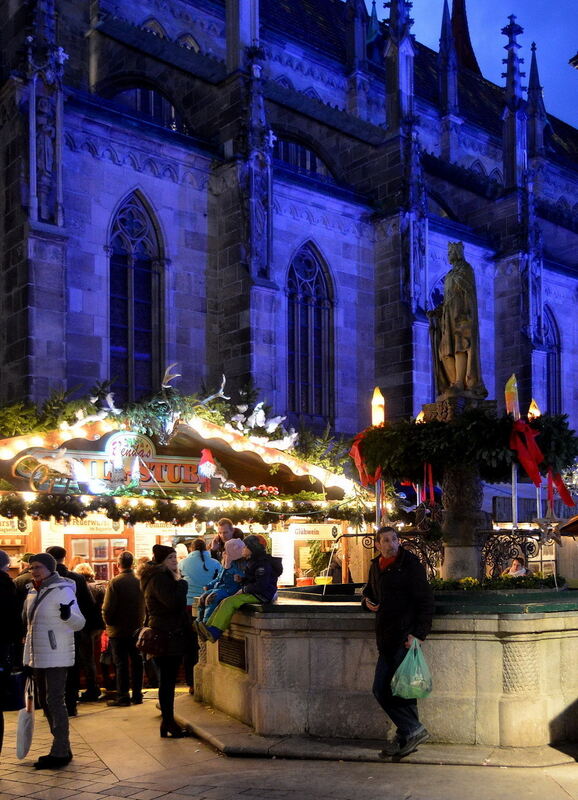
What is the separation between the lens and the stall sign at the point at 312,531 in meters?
15.8

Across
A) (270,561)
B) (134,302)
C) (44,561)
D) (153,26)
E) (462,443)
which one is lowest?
(270,561)

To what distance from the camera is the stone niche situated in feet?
24.2

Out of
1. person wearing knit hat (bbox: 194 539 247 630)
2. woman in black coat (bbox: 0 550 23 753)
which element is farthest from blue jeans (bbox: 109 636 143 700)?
woman in black coat (bbox: 0 550 23 753)

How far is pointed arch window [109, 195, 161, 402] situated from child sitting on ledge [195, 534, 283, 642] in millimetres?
11893

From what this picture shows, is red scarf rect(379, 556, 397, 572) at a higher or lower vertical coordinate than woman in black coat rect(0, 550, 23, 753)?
higher

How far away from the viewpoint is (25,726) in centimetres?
739

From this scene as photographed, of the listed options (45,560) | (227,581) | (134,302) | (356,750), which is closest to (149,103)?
(134,302)

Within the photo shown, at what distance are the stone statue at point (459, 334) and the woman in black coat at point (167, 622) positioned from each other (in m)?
2.97

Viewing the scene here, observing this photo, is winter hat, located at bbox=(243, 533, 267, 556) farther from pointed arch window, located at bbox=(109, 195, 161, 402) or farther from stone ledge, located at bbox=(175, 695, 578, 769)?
pointed arch window, located at bbox=(109, 195, 161, 402)

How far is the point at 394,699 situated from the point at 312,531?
8801 mm

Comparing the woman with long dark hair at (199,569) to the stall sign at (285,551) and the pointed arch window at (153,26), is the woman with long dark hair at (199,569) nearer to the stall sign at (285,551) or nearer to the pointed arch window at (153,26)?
the stall sign at (285,551)

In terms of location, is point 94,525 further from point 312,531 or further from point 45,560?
point 45,560

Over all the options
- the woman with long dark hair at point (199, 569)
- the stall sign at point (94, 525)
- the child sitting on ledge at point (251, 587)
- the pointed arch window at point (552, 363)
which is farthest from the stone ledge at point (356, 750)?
the pointed arch window at point (552, 363)

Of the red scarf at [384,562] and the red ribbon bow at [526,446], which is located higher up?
the red ribbon bow at [526,446]
